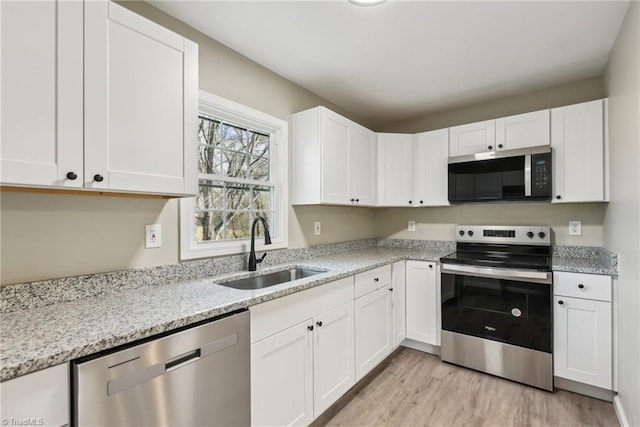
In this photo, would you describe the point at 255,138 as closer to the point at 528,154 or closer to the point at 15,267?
the point at 15,267

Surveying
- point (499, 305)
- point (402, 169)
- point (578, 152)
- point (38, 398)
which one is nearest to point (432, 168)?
point (402, 169)

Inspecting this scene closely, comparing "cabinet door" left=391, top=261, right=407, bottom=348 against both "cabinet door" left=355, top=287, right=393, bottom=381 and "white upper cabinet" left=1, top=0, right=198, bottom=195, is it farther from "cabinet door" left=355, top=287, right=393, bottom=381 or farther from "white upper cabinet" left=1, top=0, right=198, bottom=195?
"white upper cabinet" left=1, top=0, right=198, bottom=195

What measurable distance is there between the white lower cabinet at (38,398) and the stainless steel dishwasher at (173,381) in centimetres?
3

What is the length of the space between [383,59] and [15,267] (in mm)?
Result: 2343

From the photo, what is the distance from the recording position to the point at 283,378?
1.56 m

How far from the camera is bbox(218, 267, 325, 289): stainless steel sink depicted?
1904 millimetres

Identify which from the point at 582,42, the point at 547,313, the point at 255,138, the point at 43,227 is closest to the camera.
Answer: the point at 43,227

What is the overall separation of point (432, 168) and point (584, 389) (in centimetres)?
204

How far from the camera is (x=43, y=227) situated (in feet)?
4.18

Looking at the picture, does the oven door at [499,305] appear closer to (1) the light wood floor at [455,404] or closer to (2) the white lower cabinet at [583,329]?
(2) the white lower cabinet at [583,329]

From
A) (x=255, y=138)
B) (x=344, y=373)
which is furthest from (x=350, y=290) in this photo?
(x=255, y=138)

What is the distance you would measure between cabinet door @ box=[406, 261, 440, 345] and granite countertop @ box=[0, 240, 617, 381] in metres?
0.92

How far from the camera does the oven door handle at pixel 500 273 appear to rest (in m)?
2.17
